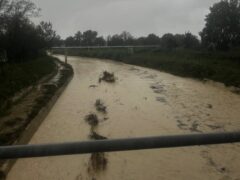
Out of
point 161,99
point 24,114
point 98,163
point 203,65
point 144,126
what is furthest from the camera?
point 203,65

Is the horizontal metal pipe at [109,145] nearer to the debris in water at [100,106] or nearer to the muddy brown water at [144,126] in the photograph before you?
the muddy brown water at [144,126]

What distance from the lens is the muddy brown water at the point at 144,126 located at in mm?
5824

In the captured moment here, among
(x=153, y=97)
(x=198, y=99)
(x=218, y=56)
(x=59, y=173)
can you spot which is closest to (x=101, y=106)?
(x=153, y=97)

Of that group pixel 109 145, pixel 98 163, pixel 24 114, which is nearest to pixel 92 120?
pixel 24 114

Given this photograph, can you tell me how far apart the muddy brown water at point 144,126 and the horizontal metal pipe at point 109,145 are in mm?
4488

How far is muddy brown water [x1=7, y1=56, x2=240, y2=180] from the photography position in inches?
229

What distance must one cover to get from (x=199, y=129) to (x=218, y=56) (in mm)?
15359

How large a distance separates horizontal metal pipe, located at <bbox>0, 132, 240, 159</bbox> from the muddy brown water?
4488 millimetres

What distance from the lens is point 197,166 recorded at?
598cm

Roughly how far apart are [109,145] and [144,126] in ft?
25.0

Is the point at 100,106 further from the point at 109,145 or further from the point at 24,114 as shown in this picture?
the point at 109,145

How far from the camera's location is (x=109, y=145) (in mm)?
1208

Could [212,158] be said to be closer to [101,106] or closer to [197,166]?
[197,166]

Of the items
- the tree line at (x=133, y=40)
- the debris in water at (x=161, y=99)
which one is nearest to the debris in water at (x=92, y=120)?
the debris in water at (x=161, y=99)
